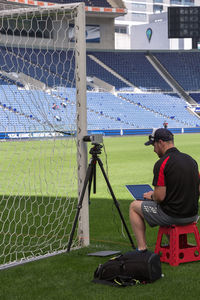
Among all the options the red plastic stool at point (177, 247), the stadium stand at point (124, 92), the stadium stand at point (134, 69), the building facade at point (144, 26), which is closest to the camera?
the red plastic stool at point (177, 247)

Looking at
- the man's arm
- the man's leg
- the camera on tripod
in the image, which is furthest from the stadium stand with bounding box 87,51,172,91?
the man's arm

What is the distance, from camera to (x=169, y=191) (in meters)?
5.15

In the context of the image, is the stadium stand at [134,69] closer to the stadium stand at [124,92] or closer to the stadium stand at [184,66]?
the stadium stand at [124,92]

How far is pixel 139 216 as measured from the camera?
537 centimetres

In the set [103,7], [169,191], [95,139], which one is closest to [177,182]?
[169,191]

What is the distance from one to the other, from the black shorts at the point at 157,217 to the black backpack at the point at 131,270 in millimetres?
550

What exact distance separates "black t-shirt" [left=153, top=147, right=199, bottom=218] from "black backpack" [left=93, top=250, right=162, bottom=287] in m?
0.63

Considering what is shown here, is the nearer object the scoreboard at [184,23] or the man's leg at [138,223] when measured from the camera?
the man's leg at [138,223]

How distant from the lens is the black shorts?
17.1 feet

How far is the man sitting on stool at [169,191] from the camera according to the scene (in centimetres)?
509

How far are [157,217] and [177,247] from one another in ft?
1.16

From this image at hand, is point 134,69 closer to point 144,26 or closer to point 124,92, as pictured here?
point 124,92

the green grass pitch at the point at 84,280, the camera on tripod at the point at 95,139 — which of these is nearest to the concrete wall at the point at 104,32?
the green grass pitch at the point at 84,280

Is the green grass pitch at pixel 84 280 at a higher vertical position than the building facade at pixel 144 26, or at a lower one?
lower
